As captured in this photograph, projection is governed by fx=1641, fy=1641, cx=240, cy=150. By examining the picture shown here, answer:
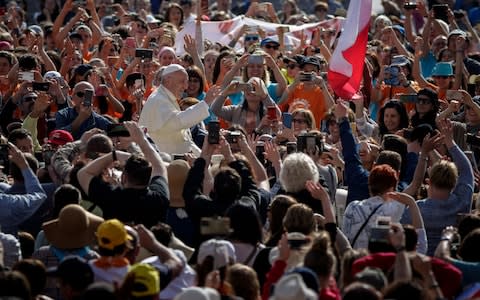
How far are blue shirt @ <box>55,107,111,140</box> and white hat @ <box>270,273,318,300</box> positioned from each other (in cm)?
633

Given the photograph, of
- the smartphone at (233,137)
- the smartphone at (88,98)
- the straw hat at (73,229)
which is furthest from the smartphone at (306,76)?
the straw hat at (73,229)

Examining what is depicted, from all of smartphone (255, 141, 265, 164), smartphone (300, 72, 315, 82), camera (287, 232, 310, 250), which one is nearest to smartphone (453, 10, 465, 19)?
smartphone (300, 72, 315, 82)

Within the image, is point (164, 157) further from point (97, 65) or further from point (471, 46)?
point (471, 46)

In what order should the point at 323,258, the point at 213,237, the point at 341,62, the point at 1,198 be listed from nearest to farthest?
the point at 323,258 < the point at 213,237 < the point at 1,198 < the point at 341,62

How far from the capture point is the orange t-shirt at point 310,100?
1598 centimetres

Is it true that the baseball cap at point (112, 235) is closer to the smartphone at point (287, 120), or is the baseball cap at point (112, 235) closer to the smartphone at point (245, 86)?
the smartphone at point (287, 120)

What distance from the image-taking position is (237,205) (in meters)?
10.3

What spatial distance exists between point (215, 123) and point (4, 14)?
1088cm

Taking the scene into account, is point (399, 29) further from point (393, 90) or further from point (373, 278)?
point (373, 278)

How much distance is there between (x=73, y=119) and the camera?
1502 centimetres

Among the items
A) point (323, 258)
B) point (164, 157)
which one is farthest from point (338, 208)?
point (323, 258)

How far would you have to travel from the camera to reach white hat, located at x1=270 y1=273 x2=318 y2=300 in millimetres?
8258

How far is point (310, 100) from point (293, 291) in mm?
7954

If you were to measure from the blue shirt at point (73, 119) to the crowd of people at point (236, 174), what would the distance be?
0.06 ft
